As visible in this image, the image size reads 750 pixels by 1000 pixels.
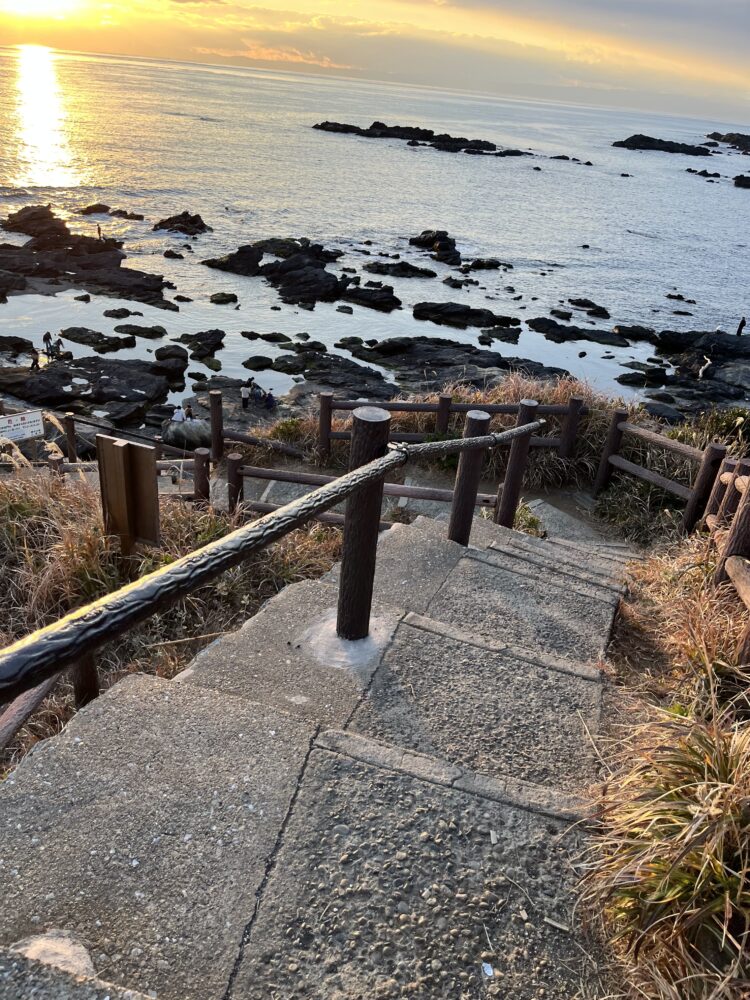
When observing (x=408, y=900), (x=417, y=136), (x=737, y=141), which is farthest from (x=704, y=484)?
(x=737, y=141)

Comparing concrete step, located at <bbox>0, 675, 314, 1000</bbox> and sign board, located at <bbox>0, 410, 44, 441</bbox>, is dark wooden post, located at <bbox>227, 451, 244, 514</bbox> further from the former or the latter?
concrete step, located at <bbox>0, 675, 314, 1000</bbox>

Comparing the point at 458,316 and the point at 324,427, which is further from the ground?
the point at 324,427

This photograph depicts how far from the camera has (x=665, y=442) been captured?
806cm

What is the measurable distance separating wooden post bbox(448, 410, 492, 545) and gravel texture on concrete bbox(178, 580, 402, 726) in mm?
1249

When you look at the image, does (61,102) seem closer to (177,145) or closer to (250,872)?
(177,145)

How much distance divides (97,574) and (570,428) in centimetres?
704

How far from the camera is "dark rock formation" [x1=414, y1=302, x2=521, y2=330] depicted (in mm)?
26359

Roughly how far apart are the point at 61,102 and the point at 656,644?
423 ft

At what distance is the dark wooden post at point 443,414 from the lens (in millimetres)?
10117

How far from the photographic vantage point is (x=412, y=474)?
1023 cm

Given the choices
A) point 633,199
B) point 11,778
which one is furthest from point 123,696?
point 633,199

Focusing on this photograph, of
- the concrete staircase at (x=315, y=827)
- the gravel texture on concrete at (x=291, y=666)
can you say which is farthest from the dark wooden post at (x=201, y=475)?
the concrete staircase at (x=315, y=827)

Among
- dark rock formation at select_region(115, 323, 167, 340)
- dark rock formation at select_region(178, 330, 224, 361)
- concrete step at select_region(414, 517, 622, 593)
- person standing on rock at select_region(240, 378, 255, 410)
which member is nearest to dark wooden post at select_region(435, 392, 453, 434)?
concrete step at select_region(414, 517, 622, 593)

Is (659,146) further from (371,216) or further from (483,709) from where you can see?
(483,709)
